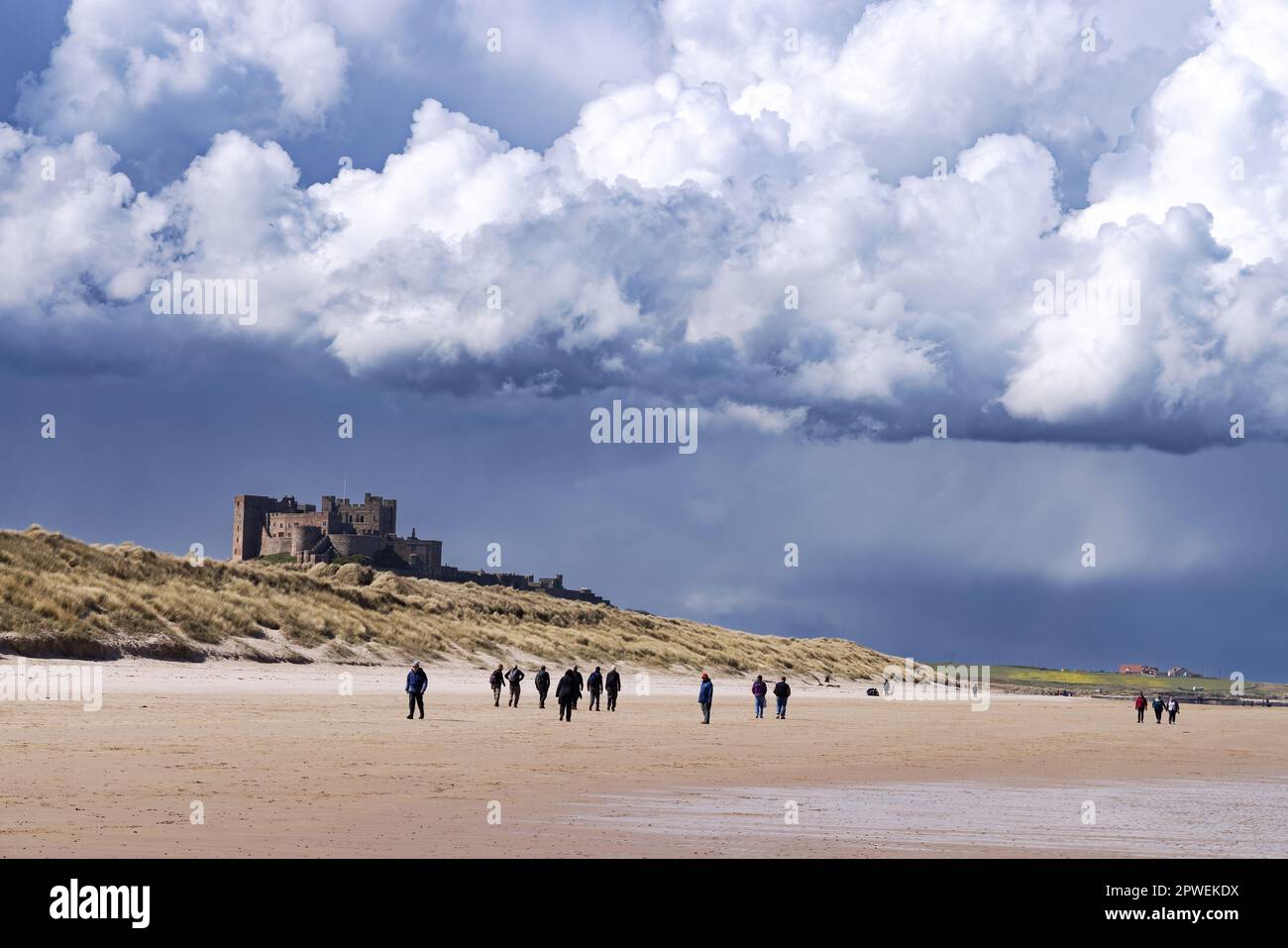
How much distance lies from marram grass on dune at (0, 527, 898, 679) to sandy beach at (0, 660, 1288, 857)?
10.0 metres

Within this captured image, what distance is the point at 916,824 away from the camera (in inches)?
675

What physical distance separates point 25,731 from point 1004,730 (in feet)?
94.9

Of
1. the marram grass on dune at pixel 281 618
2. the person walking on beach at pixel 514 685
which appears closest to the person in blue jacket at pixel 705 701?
the person walking on beach at pixel 514 685

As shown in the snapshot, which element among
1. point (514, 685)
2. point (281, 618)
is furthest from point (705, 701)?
point (281, 618)

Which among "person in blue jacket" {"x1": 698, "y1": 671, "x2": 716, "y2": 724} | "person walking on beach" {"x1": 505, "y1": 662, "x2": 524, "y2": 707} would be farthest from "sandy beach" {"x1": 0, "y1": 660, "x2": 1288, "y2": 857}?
"person walking on beach" {"x1": 505, "y1": 662, "x2": 524, "y2": 707}

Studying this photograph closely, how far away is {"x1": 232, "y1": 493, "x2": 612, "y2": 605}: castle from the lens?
438 ft

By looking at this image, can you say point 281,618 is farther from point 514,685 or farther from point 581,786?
point 581,786

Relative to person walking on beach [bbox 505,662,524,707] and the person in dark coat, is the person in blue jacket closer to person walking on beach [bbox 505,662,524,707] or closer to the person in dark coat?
the person in dark coat

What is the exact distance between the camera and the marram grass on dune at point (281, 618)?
51.1 metres

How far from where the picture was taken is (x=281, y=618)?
62.6m

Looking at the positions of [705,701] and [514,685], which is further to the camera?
[514,685]

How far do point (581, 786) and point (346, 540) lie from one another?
118530mm

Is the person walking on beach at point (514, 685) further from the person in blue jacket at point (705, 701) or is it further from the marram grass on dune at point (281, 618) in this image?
the marram grass on dune at point (281, 618)

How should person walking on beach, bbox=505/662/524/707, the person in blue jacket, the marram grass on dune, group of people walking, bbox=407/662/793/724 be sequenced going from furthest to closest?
the marram grass on dune
person walking on beach, bbox=505/662/524/707
the person in blue jacket
group of people walking, bbox=407/662/793/724
